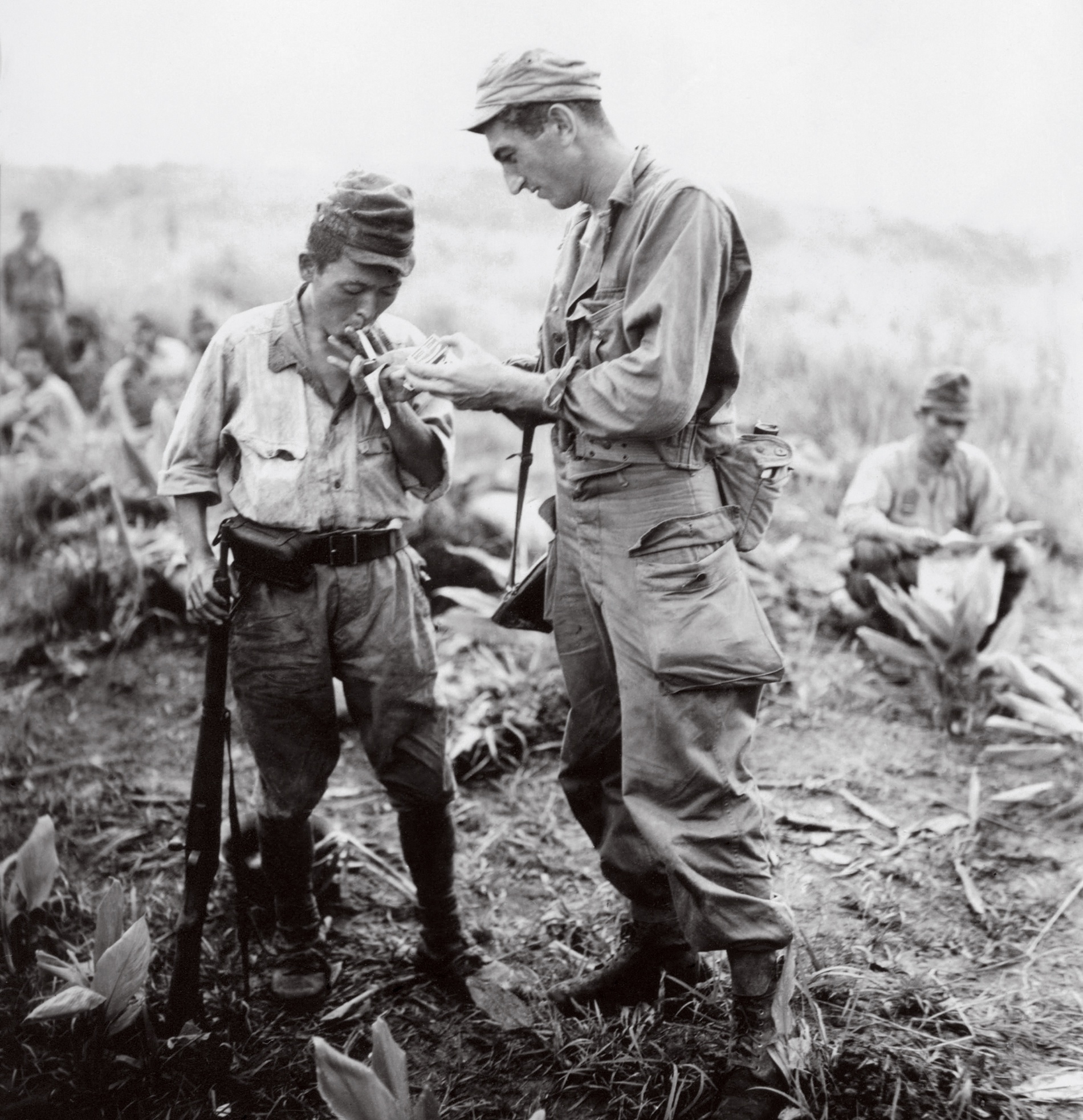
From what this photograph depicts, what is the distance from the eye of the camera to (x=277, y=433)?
2.58m

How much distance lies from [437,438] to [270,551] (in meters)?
0.50

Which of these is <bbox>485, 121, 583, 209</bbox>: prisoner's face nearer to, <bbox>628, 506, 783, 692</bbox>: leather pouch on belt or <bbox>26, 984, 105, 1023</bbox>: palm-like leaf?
<bbox>628, 506, 783, 692</bbox>: leather pouch on belt

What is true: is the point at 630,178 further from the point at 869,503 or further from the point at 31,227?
the point at 31,227

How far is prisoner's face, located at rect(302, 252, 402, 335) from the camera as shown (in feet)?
8.10

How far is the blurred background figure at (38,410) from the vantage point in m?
7.44

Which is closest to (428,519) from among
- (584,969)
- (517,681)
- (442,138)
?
(517,681)

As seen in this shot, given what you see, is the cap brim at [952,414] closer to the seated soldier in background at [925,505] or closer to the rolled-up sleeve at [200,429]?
the seated soldier in background at [925,505]

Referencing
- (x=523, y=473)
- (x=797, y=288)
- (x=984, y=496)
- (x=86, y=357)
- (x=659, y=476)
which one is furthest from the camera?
(x=86, y=357)

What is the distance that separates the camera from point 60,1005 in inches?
94.6

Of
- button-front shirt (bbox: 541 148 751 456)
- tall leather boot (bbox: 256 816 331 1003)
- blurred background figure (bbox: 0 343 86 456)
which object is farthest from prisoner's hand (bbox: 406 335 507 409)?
blurred background figure (bbox: 0 343 86 456)

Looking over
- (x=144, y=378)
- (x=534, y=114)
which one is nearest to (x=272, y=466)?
(x=534, y=114)

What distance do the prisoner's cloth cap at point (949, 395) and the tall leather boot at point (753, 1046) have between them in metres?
3.41

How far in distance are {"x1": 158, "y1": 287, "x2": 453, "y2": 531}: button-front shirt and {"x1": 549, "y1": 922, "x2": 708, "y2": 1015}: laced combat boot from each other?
129 cm

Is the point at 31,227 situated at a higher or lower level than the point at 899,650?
higher
